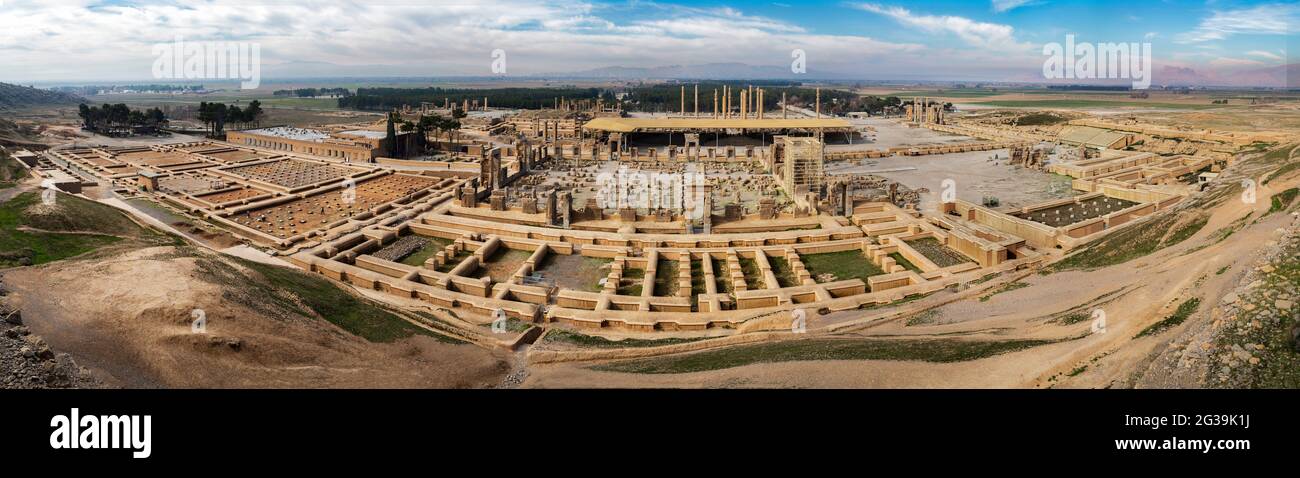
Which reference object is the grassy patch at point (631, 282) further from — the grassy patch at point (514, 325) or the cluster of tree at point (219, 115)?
the cluster of tree at point (219, 115)

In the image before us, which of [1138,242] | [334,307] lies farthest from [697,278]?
[1138,242]

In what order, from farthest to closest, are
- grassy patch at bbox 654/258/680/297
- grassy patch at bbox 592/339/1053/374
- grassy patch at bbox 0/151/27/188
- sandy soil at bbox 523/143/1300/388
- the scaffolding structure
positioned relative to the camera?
grassy patch at bbox 0/151/27/188 → the scaffolding structure → grassy patch at bbox 654/258/680/297 → grassy patch at bbox 592/339/1053/374 → sandy soil at bbox 523/143/1300/388

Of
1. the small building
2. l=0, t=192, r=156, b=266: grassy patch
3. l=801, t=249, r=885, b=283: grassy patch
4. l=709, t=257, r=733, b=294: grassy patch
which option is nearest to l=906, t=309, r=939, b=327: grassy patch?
l=801, t=249, r=885, b=283: grassy patch

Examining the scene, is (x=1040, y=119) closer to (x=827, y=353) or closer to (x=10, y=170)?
(x=827, y=353)

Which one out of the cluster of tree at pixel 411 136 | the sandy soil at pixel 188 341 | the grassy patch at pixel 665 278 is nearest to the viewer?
the sandy soil at pixel 188 341

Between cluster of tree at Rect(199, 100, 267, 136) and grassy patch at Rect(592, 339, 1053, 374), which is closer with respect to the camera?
grassy patch at Rect(592, 339, 1053, 374)

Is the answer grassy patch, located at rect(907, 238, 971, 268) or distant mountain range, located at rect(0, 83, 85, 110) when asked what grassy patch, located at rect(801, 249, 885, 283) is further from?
distant mountain range, located at rect(0, 83, 85, 110)

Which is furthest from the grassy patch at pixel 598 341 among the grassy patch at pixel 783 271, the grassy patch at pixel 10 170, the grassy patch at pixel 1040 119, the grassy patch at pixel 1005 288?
the grassy patch at pixel 1040 119
